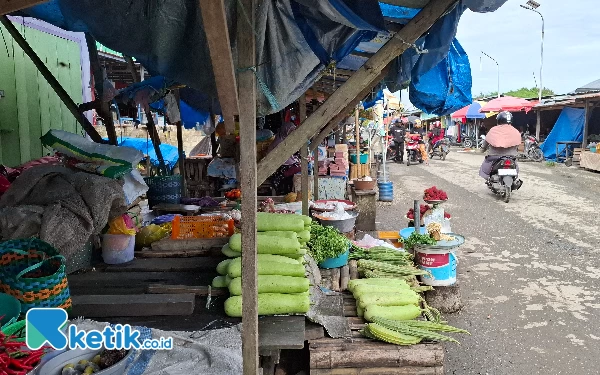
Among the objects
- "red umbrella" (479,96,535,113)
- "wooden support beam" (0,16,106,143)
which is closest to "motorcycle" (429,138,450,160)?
"red umbrella" (479,96,535,113)

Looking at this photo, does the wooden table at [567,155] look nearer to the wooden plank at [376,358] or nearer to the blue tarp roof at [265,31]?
the blue tarp roof at [265,31]

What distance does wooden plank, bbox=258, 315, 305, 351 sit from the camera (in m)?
2.99

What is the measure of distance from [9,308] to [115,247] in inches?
67.5

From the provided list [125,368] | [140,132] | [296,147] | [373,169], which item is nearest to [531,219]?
[373,169]

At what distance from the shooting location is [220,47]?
81.0 inches

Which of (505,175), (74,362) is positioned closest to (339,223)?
(74,362)

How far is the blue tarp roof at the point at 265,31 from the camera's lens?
2992mm

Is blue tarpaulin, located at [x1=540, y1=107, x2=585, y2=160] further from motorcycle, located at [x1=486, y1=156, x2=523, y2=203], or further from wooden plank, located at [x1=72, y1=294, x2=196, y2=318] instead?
wooden plank, located at [x1=72, y1=294, x2=196, y2=318]

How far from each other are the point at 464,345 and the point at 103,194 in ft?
13.1

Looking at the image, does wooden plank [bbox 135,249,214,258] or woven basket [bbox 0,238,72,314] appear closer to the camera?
woven basket [bbox 0,238,72,314]

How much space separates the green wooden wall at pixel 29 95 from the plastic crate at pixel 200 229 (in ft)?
10.1

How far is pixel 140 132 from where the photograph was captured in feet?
55.5

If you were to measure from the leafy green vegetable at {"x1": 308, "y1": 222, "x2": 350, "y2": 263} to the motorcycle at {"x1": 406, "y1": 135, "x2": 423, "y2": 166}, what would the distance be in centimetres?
1752

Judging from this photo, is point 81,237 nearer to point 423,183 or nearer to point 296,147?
point 296,147
